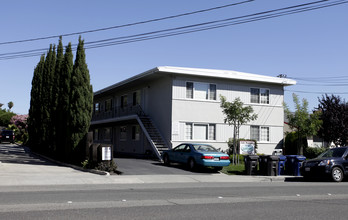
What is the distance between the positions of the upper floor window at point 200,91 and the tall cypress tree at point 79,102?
8.27 metres

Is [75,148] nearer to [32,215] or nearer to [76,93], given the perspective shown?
[76,93]

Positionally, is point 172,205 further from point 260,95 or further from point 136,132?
point 136,132

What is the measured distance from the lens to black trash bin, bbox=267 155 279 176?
2012cm

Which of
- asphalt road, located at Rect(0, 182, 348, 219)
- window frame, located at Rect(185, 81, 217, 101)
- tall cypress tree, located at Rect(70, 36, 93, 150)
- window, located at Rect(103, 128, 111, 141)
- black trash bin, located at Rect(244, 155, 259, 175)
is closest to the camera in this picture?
asphalt road, located at Rect(0, 182, 348, 219)

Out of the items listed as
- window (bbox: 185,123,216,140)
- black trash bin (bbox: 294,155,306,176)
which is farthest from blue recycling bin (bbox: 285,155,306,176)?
window (bbox: 185,123,216,140)

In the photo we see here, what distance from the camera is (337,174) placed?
18094 millimetres

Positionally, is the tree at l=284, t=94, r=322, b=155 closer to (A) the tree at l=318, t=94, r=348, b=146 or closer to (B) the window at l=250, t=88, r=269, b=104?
(B) the window at l=250, t=88, r=269, b=104

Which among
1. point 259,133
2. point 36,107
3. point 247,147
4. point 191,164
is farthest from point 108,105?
point 191,164

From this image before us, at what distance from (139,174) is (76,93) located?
630 cm

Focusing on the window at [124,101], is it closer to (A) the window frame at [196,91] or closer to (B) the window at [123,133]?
(B) the window at [123,133]

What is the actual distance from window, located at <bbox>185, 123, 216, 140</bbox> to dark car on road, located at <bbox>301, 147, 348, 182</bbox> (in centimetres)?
1052

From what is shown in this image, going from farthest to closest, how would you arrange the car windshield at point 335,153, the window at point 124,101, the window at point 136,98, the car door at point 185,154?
the window at point 124,101 < the window at point 136,98 < the car door at point 185,154 < the car windshield at point 335,153

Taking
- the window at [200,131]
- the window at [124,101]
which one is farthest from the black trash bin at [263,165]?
the window at [124,101]

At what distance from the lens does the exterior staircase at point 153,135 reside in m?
26.8
